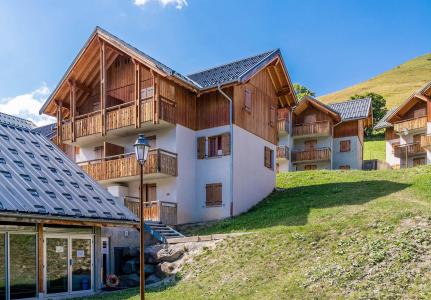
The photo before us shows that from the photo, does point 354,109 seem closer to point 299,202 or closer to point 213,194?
point 299,202

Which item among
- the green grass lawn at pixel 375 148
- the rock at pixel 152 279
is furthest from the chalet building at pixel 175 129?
the green grass lawn at pixel 375 148

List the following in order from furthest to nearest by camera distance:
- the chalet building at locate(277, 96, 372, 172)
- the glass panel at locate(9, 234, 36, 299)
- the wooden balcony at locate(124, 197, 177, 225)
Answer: the chalet building at locate(277, 96, 372, 172) < the wooden balcony at locate(124, 197, 177, 225) < the glass panel at locate(9, 234, 36, 299)

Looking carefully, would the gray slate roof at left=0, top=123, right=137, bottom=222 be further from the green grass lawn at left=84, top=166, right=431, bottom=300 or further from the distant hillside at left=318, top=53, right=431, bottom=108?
the distant hillside at left=318, top=53, right=431, bottom=108

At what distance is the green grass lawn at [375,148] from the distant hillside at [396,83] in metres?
16.0

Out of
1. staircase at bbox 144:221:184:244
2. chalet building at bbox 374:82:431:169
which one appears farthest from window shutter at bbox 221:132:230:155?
chalet building at bbox 374:82:431:169

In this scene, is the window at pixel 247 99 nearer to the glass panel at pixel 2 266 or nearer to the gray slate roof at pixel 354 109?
the glass panel at pixel 2 266

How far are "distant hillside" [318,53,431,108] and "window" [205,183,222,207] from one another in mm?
61712

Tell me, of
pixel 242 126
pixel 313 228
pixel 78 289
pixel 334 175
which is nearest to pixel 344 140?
pixel 334 175

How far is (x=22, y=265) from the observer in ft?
47.4

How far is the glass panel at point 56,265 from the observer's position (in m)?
15.2

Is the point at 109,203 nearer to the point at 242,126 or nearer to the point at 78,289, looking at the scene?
the point at 78,289

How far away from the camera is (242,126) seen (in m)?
25.7

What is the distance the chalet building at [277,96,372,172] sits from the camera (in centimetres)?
4250

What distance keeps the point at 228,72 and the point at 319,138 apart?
19.3 meters
